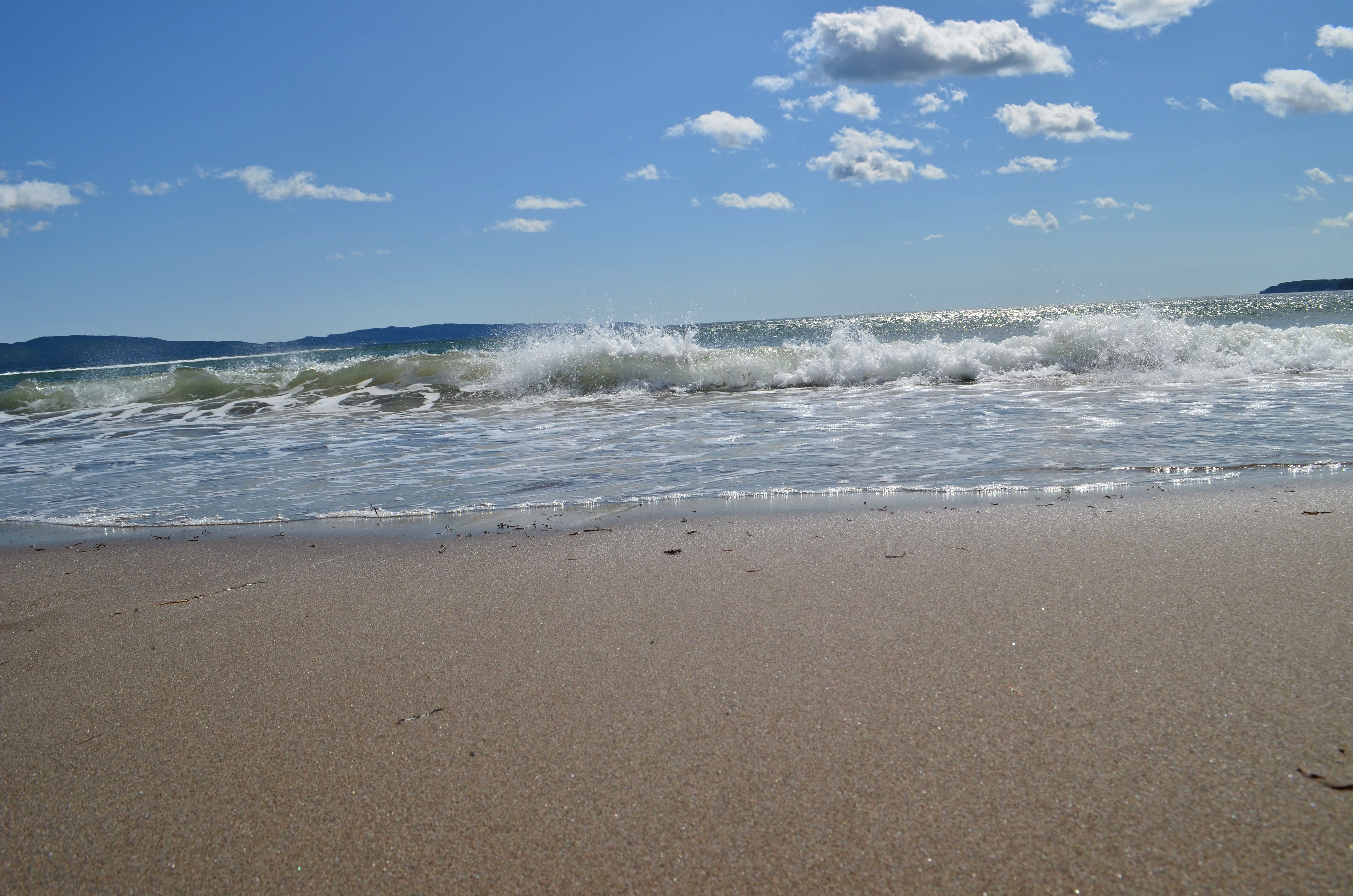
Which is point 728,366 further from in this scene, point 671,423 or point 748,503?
point 748,503

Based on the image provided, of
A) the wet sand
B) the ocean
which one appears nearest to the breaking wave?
the ocean

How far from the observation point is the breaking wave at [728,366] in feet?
38.8

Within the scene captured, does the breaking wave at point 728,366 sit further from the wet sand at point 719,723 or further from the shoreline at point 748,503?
the wet sand at point 719,723

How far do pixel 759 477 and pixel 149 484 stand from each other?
14.7 ft

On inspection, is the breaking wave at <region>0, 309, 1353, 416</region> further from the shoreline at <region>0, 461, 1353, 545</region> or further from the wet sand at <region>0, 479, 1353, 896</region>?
the wet sand at <region>0, 479, 1353, 896</region>

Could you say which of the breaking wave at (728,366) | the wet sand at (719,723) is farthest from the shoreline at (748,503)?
the breaking wave at (728,366)

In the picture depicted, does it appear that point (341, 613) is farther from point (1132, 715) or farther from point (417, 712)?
point (1132, 715)

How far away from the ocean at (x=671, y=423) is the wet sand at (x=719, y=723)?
1523 mm

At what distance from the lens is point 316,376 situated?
15.8m

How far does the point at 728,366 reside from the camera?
14.0 metres

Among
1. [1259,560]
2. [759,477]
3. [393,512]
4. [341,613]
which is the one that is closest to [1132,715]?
[1259,560]

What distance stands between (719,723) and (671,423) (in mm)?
6457

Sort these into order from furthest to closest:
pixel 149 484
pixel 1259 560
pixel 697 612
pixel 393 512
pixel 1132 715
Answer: pixel 149 484
pixel 393 512
pixel 1259 560
pixel 697 612
pixel 1132 715

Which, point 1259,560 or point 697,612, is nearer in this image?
point 697,612
